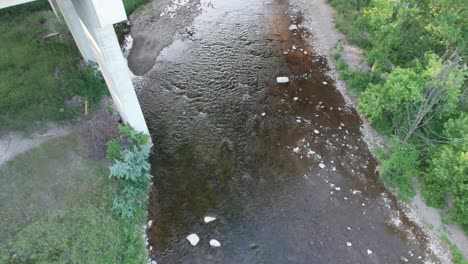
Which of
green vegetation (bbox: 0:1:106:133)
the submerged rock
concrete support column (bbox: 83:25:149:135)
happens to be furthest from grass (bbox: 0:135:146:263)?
the submerged rock

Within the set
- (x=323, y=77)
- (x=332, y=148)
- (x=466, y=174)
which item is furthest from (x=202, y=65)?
(x=466, y=174)

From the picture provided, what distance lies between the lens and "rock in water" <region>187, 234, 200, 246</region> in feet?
41.7

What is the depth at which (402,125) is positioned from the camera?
15023 mm

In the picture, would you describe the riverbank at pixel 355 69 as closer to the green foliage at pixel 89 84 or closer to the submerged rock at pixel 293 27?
the submerged rock at pixel 293 27

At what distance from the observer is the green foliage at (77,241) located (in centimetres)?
1153

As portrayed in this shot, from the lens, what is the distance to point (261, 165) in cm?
1523

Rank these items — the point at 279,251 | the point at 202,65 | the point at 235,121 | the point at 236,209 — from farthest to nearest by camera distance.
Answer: the point at 202,65 → the point at 235,121 → the point at 236,209 → the point at 279,251

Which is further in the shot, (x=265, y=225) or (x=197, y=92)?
(x=197, y=92)

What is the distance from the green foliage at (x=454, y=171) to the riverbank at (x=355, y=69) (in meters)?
0.53

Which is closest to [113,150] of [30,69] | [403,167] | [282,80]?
[30,69]

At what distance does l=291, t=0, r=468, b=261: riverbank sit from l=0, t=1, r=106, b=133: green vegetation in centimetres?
1462

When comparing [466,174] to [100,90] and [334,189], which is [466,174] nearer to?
[334,189]

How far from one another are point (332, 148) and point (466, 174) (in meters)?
5.67

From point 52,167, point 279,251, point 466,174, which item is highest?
point 466,174
